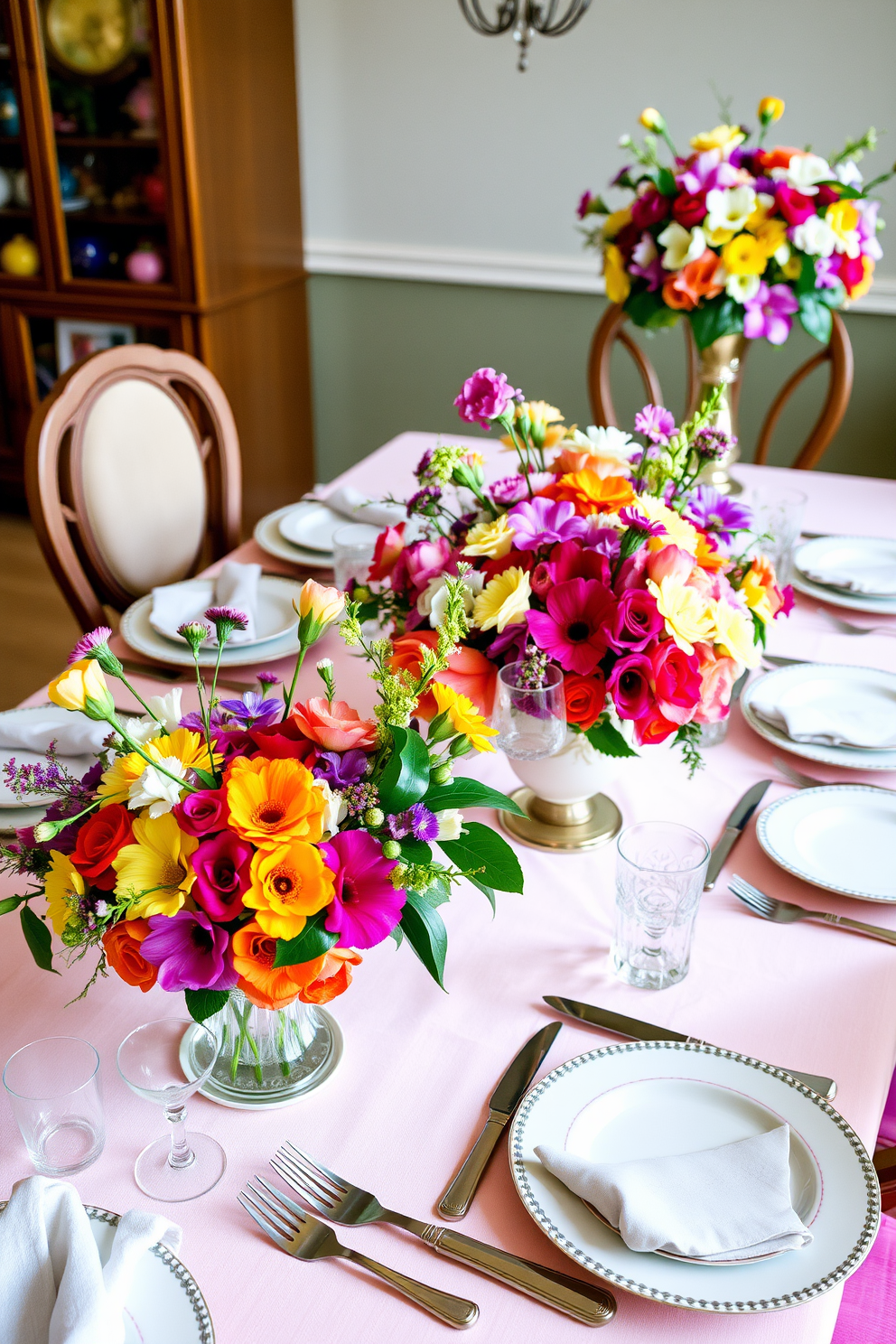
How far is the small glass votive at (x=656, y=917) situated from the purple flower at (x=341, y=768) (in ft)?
0.96

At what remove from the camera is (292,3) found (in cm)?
325

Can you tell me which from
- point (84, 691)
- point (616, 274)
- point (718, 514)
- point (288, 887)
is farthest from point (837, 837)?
point (616, 274)

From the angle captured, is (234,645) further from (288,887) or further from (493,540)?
(288,887)

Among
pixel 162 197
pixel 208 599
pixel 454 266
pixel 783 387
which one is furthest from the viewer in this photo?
pixel 454 266

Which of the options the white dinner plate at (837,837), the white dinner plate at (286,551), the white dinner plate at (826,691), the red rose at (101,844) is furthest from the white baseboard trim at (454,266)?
the red rose at (101,844)

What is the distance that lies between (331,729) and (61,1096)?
0.98 feet

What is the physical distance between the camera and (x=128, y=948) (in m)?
0.71

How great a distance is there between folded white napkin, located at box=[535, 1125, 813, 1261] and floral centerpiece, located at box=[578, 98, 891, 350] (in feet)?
4.30

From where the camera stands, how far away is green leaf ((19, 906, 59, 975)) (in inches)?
29.2

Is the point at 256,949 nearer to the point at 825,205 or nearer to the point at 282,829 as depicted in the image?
the point at 282,829

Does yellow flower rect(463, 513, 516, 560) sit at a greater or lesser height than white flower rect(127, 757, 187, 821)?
greater

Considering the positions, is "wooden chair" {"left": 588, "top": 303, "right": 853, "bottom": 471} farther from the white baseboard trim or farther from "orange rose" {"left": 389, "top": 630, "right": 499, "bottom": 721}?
"orange rose" {"left": 389, "top": 630, "right": 499, "bottom": 721}

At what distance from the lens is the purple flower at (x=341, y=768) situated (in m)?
0.73

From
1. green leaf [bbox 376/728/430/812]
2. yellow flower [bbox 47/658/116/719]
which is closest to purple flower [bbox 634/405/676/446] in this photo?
green leaf [bbox 376/728/430/812]
